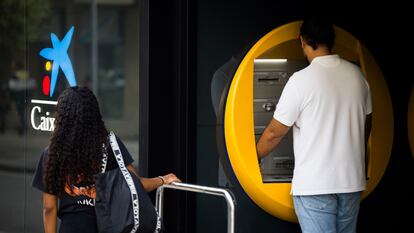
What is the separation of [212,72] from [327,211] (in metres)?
1.52

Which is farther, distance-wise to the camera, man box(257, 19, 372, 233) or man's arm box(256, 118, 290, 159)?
man's arm box(256, 118, 290, 159)

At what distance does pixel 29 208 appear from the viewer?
6.65 m

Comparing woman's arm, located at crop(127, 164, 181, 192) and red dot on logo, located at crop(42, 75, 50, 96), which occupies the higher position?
red dot on logo, located at crop(42, 75, 50, 96)

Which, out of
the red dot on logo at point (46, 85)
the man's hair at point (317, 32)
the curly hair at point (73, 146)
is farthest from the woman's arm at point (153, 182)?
the red dot on logo at point (46, 85)

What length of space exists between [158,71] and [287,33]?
0.92 meters

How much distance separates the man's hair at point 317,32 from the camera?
4359 millimetres

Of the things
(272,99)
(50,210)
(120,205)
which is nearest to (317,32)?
(272,99)

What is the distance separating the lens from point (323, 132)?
14.2ft

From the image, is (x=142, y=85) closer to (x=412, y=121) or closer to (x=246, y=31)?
(x=246, y=31)

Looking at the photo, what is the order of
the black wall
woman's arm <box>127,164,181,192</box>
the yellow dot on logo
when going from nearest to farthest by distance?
woman's arm <box>127,164,181,192</box>, the black wall, the yellow dot on logo

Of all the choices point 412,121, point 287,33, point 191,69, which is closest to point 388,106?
point 412,121

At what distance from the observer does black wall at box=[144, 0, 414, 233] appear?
17.6ft

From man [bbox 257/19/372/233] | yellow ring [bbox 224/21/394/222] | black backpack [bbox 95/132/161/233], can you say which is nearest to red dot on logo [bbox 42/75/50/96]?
yellow ring [bbox 224/21/394/222]

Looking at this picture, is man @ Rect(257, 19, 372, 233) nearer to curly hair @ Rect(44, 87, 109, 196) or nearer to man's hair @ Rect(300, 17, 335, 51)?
man's hair @ Rect(300, 17, 335, 51)
